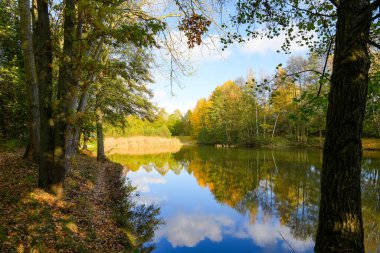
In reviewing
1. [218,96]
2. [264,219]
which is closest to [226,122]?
[218,96]

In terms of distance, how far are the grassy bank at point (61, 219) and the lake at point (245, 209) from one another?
1.33 metres

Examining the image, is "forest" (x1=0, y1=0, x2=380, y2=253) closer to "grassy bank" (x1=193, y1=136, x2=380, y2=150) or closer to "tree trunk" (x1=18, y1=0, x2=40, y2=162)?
"tree trunk" (x1=18, y1=0, x2=40, y2=162)

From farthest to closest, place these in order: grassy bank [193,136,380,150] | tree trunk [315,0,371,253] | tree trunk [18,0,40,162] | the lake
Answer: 1. grassy bank [193,136,380,150]
2. the lake
3. tree trunk [18,0,40,162]
4. tree trunk [315,0,371,253]

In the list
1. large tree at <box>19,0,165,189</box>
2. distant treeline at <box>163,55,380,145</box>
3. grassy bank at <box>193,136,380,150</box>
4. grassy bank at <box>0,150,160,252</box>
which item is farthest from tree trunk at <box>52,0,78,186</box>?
grassy bank at <box>193,136,380,150</box>

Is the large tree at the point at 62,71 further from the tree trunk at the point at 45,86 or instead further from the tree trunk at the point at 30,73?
the tree trunk at the point at 30,73

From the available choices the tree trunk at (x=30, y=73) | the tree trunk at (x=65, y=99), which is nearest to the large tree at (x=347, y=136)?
the tree trunk at (x=65, y=99)

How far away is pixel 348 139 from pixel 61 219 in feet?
17.8

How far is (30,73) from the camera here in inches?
316

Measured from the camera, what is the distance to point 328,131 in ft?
9.40

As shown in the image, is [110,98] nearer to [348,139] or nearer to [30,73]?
[30,73]

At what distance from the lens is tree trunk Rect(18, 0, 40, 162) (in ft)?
24.8

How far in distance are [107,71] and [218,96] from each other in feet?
157

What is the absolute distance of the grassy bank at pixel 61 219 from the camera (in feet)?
15.1

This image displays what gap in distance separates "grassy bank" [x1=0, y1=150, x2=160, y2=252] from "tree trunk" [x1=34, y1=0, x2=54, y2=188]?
0.59 m
